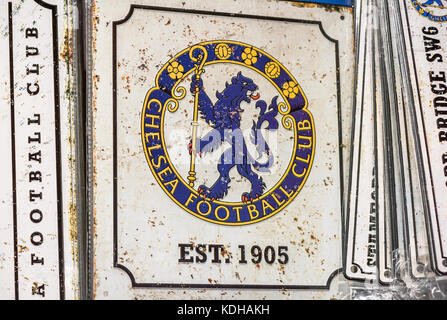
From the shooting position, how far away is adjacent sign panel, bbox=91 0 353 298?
62.5 inches

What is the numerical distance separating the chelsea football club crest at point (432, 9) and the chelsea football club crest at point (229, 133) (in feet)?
1.30

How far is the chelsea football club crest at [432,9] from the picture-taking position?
1.77m

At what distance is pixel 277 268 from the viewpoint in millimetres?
1642

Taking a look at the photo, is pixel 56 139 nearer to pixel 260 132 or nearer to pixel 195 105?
pixel 195 105

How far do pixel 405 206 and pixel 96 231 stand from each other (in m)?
0.77

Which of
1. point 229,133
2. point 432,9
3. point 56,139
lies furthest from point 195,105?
point 432,9

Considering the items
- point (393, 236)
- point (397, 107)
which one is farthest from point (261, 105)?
point (393, 236)

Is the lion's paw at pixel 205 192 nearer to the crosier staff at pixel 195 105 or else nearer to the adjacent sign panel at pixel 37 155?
the crosier staff at pixel 195 105

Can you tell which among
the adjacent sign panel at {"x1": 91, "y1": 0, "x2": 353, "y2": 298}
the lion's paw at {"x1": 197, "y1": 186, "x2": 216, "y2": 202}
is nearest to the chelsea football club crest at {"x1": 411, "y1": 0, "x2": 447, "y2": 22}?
the adjacent sign panel at {"x1": 91, "y1": 0, "x2": 353, "y2": 298}

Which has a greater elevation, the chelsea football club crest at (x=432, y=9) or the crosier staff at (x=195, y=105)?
the chelsea football club crest at (x=432, y=9)

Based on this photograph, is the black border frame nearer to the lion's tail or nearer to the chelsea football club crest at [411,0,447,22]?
the lion's tail

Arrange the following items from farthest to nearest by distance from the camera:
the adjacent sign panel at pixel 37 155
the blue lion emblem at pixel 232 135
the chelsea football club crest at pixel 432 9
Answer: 1. the chelsea football club crest at pixel 432 9
2. the blue lion emblem at pixel 232 135
3. the adjacent sign panel at pixel 37 155

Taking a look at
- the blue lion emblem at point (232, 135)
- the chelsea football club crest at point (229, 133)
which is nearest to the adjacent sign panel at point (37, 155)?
the chelsea football club crest at point (229, 133)
